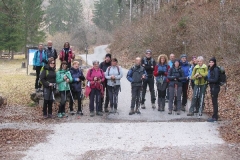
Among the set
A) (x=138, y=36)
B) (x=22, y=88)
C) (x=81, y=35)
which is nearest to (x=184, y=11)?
(x=138, y=36)

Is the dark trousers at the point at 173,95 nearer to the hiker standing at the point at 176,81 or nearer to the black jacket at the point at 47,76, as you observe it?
the hiker standing at the point at 176,81

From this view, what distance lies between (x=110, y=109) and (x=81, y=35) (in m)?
46.6

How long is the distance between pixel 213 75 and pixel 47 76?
5301 millimetres

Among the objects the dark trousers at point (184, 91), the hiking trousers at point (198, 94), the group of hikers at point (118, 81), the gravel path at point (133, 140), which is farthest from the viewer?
the dark trousers at point (184, 91)

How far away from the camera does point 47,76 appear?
34.1 ft

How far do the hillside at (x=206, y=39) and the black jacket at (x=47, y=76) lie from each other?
5.56m

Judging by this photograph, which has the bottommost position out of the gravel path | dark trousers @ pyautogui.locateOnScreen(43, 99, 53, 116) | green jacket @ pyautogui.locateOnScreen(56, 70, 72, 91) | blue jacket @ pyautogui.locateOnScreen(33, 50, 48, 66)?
the gravel path

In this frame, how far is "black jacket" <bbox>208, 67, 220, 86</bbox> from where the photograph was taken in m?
9.73

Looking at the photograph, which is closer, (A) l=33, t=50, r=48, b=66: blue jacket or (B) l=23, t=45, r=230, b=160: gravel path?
(B) l=23, t=45, r=230, b=160: gravel path

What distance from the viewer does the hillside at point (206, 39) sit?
1238 centimetres

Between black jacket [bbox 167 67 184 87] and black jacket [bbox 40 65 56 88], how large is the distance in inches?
152

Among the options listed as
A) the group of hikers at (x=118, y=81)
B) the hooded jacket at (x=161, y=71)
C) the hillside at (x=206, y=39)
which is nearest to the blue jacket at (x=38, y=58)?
the group of hikers at (x=118, y=81)

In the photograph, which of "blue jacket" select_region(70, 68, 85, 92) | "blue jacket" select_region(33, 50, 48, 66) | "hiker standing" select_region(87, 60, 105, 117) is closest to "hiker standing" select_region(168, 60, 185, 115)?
"hiker standing" select_region(87, 60, 105, 117)

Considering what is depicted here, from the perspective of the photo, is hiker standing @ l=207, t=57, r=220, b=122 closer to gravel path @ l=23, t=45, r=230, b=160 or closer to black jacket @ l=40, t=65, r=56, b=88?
gravel path @ l=23, t=45, r=230, b=160
